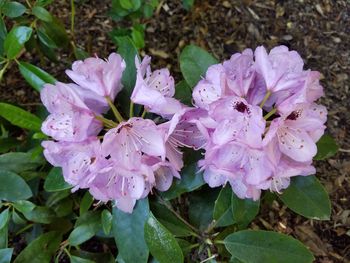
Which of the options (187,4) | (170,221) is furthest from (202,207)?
(187,4)

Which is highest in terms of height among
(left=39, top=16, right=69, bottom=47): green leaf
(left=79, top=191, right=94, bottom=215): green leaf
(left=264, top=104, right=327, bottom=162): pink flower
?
(left=264, top=104, right=327, bottom=162): pink flower

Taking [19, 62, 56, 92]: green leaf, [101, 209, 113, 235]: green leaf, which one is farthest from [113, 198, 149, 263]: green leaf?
[19, 62, 56, 92]: green leaf

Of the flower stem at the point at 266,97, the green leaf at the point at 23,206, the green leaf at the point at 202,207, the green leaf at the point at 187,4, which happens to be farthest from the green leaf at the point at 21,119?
the green leaf at the point at 187,4

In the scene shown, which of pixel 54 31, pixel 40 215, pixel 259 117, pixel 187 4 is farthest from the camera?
pixel 187 4

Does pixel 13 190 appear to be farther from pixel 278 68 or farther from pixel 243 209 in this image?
pixel 278 68

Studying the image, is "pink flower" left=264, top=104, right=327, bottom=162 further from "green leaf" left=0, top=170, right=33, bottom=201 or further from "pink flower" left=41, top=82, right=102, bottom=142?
"green leaf" left=0, top=170, right=33, bottom=201
